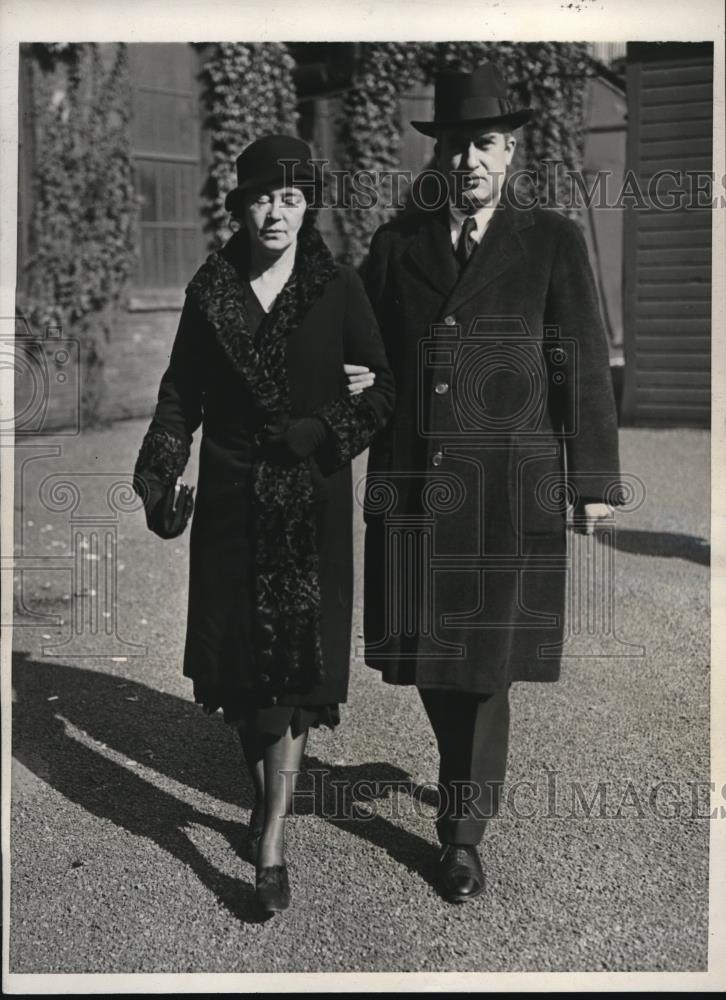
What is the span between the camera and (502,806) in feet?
13.1

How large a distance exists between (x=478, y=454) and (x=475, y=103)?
0.94 metres

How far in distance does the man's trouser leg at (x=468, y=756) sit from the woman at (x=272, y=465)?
361 millimetres

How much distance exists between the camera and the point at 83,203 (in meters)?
11.4

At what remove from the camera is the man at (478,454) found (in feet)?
11.1

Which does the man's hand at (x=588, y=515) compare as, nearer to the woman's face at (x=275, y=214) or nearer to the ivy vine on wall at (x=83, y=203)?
the woman's face at (x=275, y=214)

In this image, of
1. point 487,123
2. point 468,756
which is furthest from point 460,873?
point 487,123

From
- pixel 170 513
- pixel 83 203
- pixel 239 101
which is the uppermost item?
pixel 239 101

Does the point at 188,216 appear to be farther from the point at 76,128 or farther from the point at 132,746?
the point at 132,746

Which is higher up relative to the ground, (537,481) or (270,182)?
(270,182)

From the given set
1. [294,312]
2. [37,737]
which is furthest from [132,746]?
[294,312]

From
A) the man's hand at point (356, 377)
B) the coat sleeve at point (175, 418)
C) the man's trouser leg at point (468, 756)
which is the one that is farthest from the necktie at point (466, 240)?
the man's trouser leg at point (468, 756)

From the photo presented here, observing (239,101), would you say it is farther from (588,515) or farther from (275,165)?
(588,515)

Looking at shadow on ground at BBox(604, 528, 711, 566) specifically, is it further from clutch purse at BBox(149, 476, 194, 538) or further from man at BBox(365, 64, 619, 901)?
clutch purse at BBox(149, 476, 194, 538)

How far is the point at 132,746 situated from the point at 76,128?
8.05 metres
